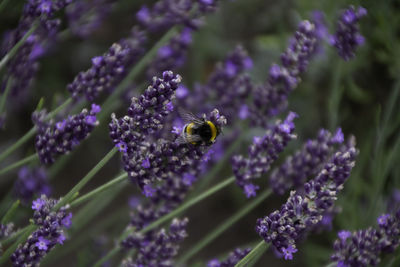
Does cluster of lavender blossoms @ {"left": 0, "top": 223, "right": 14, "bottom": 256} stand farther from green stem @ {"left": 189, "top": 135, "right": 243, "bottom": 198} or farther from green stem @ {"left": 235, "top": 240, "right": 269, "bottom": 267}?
green stem @ {"left": 189, "top": 135, "right": 243, "bottom": 198}

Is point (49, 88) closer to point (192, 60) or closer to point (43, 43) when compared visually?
point (192, 60)

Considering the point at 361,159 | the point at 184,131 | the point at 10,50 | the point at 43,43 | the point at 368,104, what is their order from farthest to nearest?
the point at 368,104 → the point at 361,159 → the point at 43,43 → the point at 10,50 → the point at 184,131

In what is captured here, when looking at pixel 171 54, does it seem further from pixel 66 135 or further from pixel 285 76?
pixel 66 135

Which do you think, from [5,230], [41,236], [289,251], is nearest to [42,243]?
[41,236]

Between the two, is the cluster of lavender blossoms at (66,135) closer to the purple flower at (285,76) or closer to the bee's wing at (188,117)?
the bee's wing at (188,117)

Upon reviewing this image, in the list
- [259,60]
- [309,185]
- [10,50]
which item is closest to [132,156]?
[309,185]

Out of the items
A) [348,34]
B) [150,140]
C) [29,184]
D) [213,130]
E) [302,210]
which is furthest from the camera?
[29,184]
